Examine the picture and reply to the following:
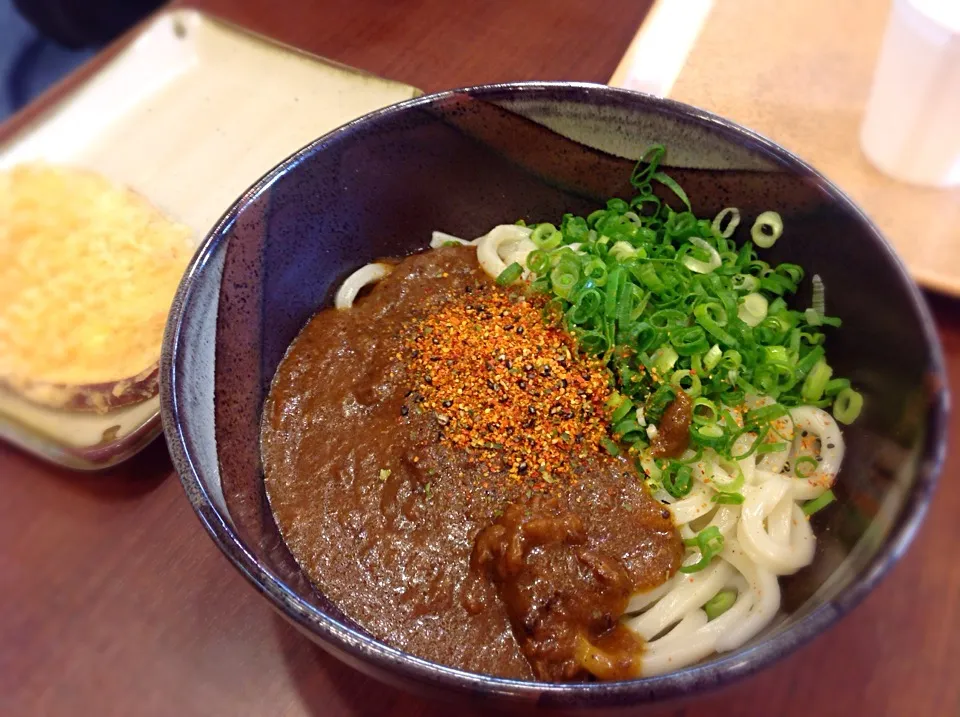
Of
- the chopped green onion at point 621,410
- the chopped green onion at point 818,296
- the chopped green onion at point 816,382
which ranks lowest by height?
the chopped green onion at point 621,410

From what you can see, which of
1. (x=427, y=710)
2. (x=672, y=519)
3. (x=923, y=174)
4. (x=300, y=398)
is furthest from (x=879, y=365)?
(x=300, y=398)

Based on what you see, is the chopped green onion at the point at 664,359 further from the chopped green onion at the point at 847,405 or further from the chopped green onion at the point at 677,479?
the chopped green onion at the point at 847,405

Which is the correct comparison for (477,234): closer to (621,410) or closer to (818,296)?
(621,410)

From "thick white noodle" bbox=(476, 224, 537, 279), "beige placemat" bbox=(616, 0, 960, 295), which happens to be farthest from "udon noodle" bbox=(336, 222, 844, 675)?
"beige placemat" bbox=(616, 0, 960, 295)

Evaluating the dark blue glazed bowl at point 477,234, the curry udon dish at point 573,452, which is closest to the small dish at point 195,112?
the dark blue glazed bowl at point 477,234

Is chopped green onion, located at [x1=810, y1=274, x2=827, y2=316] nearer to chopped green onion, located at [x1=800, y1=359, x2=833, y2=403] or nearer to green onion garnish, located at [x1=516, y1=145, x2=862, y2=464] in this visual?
green onion garnish, located at [x1=516, y1=145, x2=862, y2=464]

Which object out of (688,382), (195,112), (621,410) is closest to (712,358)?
(688,382)
